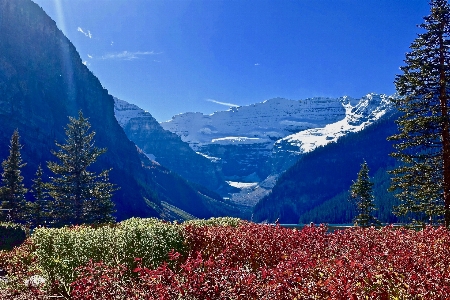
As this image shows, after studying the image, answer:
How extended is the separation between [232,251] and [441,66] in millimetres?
19676

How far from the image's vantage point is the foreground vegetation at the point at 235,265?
5.34m

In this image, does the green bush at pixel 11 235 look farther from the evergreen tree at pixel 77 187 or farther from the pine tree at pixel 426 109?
the pine tree at pixel 426 109

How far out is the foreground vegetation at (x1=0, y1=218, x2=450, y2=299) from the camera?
17.5 ft

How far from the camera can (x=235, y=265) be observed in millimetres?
9039

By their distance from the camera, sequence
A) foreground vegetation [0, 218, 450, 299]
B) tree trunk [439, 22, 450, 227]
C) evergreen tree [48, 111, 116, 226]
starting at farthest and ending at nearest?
evergreen tree [48, 111, 116, 226]
tree trunk [439, 22, 450, 227]
foreground vegetation [0, 218, 450, 299]

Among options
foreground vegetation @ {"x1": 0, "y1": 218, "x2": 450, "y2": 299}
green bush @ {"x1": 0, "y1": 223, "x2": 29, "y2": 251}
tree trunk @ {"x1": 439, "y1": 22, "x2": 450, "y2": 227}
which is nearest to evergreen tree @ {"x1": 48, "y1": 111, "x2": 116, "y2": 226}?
green bush @ {"x1": 0, "y1": 223, "x2": 29, "y2": 251}

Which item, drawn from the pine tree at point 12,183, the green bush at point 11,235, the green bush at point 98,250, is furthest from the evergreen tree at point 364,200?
the pine tree at point 12,183

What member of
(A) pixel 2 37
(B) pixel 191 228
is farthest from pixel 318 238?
(A) pixel 2 37

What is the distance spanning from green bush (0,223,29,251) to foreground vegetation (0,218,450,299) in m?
12.7

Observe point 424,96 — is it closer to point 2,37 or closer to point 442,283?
point 442,283

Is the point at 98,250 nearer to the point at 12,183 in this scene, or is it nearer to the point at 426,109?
the point at 426,109

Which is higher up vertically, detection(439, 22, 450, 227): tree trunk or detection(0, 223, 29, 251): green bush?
detection(439, 22, 450, 227): tree trunk

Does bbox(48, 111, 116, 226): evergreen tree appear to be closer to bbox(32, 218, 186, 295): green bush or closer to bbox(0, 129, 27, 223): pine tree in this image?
bbox(0, 129, 27, 223): pine tree

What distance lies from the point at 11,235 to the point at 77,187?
45.3 ft
